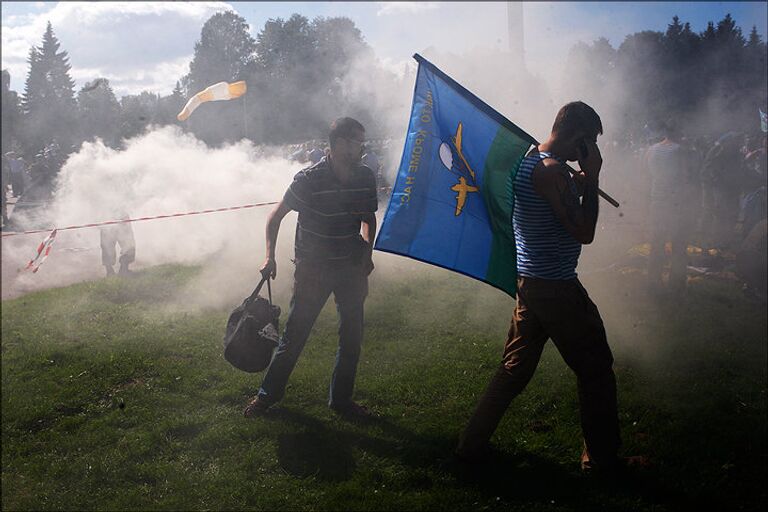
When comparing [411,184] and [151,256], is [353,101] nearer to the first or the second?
[151,256]

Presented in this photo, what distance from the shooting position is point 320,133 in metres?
14.9

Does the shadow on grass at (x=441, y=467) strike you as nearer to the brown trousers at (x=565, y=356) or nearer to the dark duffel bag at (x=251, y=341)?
the brown trousers at (x=565, y=356)

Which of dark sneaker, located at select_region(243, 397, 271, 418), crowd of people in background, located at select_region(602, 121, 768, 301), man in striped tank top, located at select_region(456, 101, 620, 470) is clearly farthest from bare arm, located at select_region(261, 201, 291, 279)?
crowd of people in background, located at select_region(602, 121, 768, 301)

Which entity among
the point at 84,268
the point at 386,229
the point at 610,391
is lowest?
the point at 84,268

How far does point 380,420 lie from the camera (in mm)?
4477

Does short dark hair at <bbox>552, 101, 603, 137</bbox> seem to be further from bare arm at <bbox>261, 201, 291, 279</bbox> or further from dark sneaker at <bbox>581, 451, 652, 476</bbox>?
bare arm at <bbox>261, 201, 291, 279</bbox>

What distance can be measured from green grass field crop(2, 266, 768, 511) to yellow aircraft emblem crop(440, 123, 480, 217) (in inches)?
62.1

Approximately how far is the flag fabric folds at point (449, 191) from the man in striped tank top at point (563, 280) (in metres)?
0.19

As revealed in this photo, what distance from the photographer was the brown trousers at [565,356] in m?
3.37

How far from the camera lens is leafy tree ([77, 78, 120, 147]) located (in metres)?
13.3

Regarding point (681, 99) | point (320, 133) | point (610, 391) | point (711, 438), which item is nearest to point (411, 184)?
point (610, 391)

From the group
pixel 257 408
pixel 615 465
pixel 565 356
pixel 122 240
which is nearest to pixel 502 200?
pixel 565 356

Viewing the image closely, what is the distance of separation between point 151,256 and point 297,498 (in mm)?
8896

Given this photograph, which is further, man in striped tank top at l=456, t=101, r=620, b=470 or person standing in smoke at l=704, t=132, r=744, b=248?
person standing in smoke at l=704, t=132, r=744, b=248
